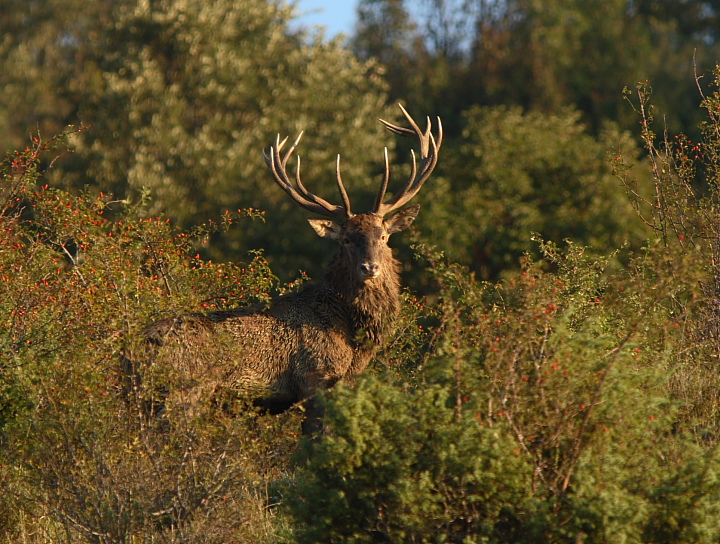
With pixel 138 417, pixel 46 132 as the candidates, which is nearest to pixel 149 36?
pixel 46 132

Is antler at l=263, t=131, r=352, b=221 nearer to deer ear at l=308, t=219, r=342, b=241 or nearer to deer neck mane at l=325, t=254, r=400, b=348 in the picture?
deer ear at l=308, t=219, r=342, b=241

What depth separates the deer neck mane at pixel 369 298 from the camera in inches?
406

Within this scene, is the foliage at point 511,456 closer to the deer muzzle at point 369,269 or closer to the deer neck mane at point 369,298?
the deer muzzle at point 369,269

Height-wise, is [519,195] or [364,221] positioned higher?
[364,221]

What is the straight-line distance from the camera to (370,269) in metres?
10.1

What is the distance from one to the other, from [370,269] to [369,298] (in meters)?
0.37

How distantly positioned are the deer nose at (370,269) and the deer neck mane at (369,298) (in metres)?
0.23

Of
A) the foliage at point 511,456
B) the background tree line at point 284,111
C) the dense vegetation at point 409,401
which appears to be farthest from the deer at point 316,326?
the background tree line at point 284,111

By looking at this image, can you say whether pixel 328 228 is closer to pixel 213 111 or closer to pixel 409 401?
pixel 409 401

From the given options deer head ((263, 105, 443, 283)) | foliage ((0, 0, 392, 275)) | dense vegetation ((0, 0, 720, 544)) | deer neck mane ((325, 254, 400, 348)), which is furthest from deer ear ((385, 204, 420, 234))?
foliage ((0, 0, 392, 275))

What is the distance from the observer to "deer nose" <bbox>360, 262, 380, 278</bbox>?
398 inches

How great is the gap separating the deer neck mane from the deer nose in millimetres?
228

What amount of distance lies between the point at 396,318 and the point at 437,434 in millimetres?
4137

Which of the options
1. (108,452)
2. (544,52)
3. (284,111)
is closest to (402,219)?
(108,452)
